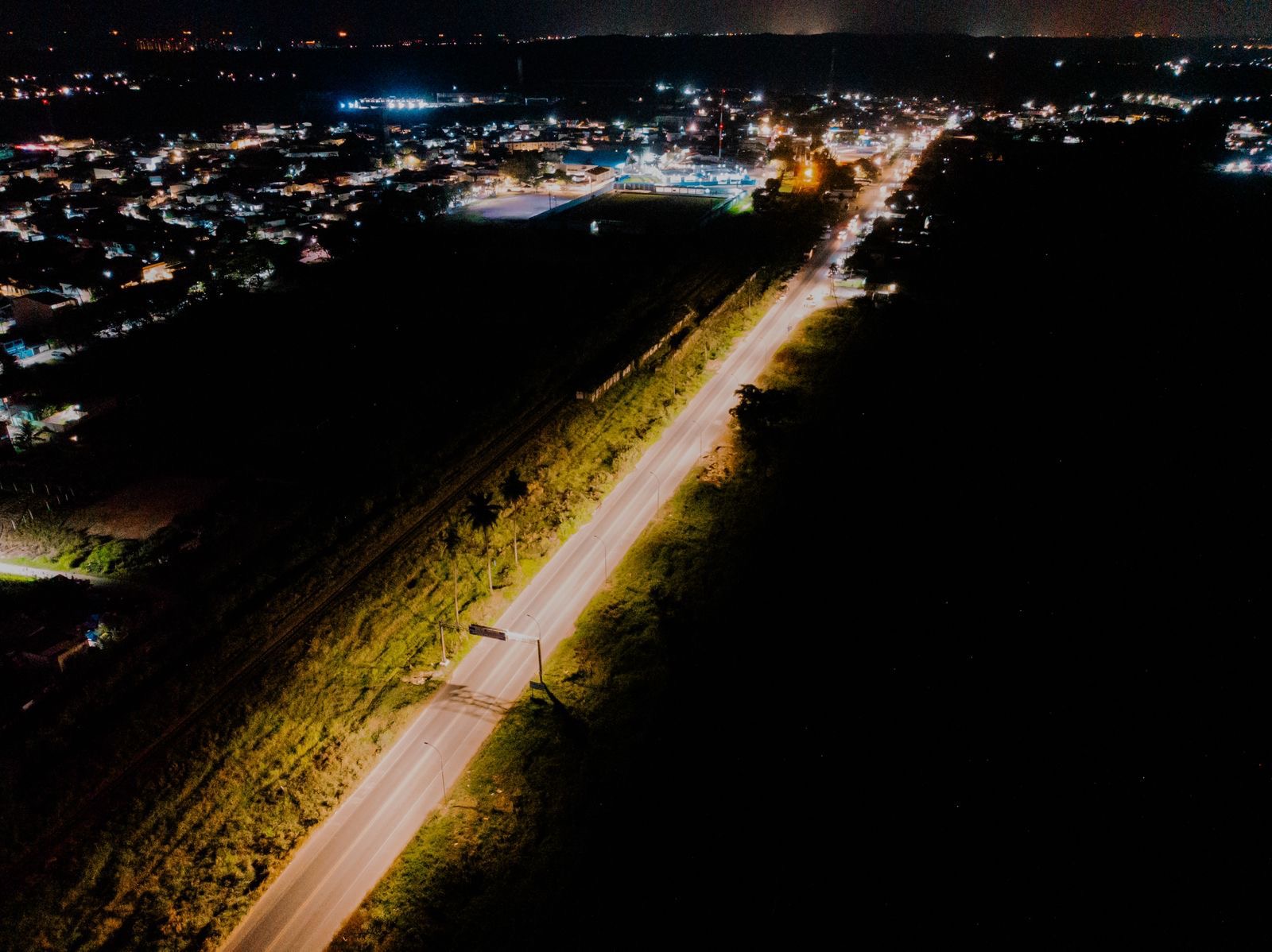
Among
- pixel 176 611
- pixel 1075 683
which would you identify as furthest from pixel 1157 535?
pixel 176 611

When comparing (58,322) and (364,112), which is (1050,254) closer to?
(58,322)

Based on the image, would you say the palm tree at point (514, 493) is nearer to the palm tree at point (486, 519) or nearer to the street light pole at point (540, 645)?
the palm tree at point (486, 519)

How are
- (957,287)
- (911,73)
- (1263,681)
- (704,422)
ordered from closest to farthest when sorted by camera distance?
(1263,681), (704,422), (957,287), (911,73)

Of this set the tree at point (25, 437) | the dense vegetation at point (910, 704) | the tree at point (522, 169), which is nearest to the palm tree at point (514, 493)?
the dense vegetation at point (910, 704)

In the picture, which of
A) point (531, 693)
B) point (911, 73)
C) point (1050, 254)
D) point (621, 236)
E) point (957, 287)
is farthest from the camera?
point (911, 73)

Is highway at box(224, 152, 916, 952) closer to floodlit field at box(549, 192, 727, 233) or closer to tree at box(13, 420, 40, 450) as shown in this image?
tree at box(13, 420, 40, 450)

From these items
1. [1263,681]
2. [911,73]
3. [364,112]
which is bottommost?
[1263,681]

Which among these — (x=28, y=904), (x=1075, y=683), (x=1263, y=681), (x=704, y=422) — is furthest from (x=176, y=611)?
(x=1263, y=681)

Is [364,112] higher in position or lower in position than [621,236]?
higher

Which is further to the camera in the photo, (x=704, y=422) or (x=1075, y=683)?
(x=704, y=422)

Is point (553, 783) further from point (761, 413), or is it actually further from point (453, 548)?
point (761, 413)
